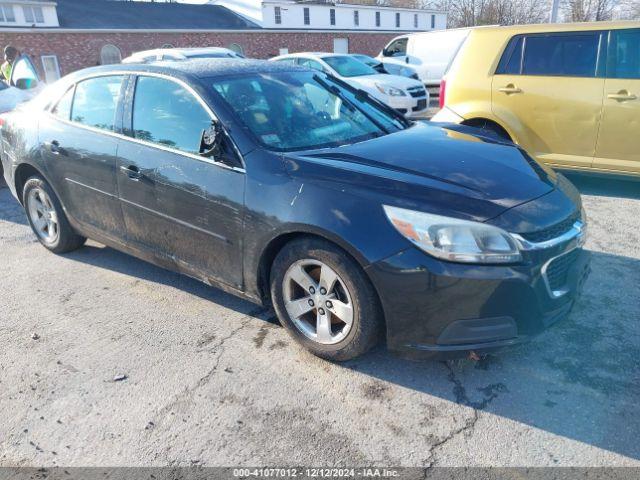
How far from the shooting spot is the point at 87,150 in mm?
4160

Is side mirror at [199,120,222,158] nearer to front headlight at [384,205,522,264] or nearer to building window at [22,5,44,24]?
front headlight at [384,205,522,264]

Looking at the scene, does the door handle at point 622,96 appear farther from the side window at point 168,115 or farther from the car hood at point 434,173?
the side window at point 168,115

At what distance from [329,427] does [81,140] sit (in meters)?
3.03

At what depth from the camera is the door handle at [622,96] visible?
5.46 m

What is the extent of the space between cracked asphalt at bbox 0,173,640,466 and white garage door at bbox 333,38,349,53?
43.3m

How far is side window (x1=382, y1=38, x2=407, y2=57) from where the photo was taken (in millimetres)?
20547

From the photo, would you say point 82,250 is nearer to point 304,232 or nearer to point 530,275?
point 304,232

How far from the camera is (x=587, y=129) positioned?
5.72 m

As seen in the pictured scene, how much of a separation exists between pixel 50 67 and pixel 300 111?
A: 104 ft

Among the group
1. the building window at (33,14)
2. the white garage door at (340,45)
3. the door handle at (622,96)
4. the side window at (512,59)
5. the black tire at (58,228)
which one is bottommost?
the white garage door at (340,45)

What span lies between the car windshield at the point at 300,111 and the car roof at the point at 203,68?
0.31 ft

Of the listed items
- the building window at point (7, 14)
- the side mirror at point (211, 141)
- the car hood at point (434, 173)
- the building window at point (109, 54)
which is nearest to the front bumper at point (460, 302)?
the car hood at point (434, 173)

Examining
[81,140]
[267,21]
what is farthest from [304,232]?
[267,21]

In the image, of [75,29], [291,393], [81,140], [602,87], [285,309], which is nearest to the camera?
[291,393]
